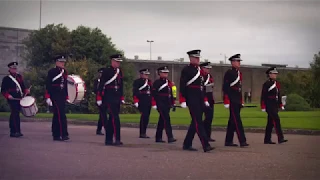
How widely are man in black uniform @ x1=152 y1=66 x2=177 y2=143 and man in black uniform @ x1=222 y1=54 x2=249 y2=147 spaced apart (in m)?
Answer: 1.69

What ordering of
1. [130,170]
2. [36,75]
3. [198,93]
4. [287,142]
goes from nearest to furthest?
[130,170], [198,93], [287,142], [36,75]

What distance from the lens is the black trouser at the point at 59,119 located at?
1403cm

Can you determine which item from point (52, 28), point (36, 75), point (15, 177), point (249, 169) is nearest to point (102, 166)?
point (15, 177)

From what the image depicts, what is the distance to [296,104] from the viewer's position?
31.9 meters

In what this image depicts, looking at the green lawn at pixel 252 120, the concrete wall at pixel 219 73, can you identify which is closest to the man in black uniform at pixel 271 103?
the green lawn at pixel 252 120

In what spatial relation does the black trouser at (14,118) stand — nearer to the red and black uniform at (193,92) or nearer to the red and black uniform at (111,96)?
the red and black uniform at (111,96)

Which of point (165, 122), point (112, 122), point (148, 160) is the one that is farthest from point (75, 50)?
point (148, 160)

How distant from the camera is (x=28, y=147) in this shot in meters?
12.1

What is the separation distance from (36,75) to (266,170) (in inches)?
718

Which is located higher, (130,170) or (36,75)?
(36,75)

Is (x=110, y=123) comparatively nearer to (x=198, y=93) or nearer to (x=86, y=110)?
(x=198, y=93)

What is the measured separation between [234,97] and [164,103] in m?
2.02

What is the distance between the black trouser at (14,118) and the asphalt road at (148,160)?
0.33 meters

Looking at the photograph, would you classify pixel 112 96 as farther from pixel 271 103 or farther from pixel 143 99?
pixel 271 103
